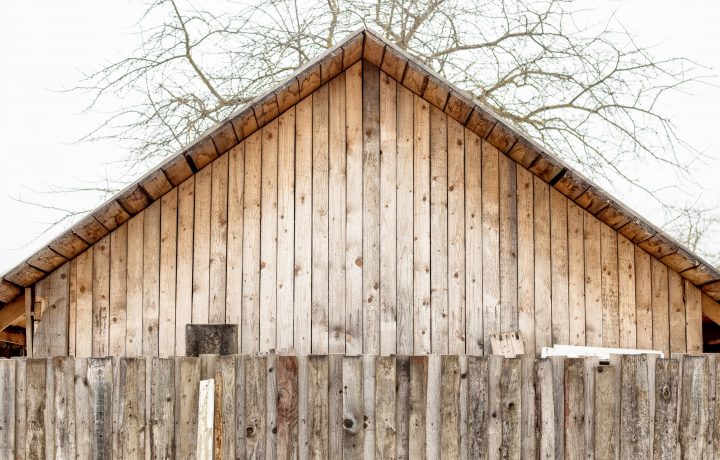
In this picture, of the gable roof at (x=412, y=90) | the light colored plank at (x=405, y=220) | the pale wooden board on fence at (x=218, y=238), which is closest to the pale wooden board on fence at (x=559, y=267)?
the gable roof at (x=412, y=90)

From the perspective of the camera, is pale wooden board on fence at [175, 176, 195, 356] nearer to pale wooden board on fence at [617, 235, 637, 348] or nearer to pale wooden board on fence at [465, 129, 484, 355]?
pale wooden board on fence at [465, 129, 484, 355]

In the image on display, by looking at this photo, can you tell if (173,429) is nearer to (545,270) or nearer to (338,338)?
(338,338)

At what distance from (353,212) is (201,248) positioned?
140cm

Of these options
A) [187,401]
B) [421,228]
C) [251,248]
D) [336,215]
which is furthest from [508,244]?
[187,401]

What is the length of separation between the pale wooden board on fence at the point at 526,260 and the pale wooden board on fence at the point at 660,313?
1094 mm

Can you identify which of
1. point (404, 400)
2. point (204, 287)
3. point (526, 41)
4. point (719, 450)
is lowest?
point (719, 450)

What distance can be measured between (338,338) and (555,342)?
6.38 ft

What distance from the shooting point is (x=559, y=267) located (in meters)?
7.14

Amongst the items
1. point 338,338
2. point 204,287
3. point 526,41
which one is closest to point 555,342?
point 338,338

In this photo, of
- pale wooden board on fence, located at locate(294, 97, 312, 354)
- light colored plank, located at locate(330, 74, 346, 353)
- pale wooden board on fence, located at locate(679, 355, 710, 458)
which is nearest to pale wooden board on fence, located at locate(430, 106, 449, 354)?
light colored plank, located at locate(330, 74, 346, 353)

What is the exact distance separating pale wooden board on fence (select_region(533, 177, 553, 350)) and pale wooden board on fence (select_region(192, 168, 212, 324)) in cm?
294

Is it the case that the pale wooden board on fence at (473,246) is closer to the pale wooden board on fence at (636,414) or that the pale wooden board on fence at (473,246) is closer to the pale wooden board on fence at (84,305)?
the pale wooden board on fence at (636,414)

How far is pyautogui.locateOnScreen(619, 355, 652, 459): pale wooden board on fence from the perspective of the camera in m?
5.09

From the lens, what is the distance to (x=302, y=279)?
7.09m
